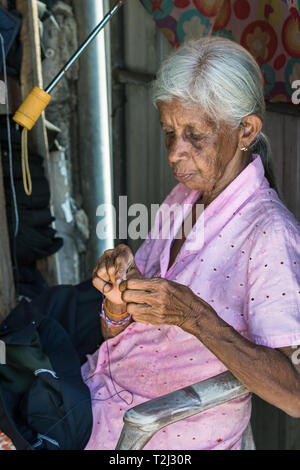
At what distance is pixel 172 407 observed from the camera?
1284 mm

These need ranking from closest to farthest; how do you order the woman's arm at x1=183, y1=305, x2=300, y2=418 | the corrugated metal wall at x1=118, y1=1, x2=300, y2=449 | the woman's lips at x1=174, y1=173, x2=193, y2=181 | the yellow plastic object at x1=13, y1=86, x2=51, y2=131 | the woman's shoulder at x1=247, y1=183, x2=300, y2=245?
the woman's arm at x1=183, y1=305, x2=300, y2=418, the woman's shoulder at x1=247, y1=183, x2=300, y2=245, the woman's lips at x1=174, y1=173, x2=193, y2=181, the yellow plastic object at x1=13, y1=86, x2=51, y2=131, the corrugated metal wall at x1=118, y1=1, x2=300, y2=449

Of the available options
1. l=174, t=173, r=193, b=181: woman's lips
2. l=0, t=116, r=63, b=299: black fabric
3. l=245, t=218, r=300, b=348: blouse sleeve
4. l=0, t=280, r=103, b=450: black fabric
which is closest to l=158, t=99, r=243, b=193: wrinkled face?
l=174, t=173, r=193, b=181: woman's lips

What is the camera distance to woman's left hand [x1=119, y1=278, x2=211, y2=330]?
1287mm

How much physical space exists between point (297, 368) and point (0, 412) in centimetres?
84

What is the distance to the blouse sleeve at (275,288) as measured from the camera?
1284 millimetres

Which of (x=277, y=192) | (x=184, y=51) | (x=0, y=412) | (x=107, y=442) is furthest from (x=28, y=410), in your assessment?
(x=184, y=51)

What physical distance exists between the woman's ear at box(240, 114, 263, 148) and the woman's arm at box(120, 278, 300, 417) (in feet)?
1.79

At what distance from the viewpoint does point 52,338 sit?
1.81 m

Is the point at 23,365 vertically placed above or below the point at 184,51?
below

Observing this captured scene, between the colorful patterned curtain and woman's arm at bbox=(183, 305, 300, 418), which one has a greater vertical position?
the colorful patterned curtain

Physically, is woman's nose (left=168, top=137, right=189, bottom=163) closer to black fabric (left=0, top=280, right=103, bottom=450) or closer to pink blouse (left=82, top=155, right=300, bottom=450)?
pink blouse (left=82, top=155, right=300, bottom=450)

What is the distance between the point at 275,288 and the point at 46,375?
73 cm

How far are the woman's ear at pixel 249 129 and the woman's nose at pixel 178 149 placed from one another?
0.18 metres
